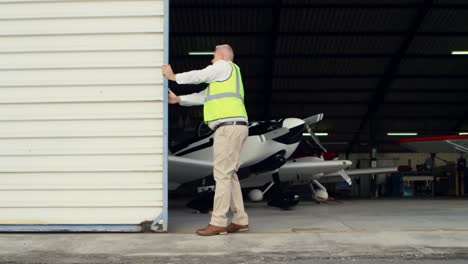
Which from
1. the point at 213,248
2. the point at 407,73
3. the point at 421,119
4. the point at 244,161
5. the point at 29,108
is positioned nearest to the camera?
the point at 213,248

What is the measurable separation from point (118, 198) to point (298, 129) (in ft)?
18.4

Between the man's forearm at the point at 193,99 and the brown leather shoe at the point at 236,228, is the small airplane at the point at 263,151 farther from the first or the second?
the brown leather shoe at the point at 236,228

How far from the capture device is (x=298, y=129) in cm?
913

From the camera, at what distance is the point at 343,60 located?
1430 centimetres

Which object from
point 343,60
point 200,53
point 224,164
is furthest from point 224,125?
point 343,60

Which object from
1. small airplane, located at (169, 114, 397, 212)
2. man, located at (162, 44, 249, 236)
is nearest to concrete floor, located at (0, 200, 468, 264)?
man, located at (162, 44, 249, 236)

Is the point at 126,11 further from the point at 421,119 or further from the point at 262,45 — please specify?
the point at 421,119

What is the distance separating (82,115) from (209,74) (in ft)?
3.59

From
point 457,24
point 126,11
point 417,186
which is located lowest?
point 417,186

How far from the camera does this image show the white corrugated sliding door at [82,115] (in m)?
3.92

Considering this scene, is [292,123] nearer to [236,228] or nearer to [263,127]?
[263,127]

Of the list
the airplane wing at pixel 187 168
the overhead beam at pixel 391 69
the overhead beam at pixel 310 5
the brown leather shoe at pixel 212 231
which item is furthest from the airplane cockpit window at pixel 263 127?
the overhead beam at pixel 391 69

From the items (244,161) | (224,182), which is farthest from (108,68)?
(244,161)

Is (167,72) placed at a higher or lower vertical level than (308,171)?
higher
